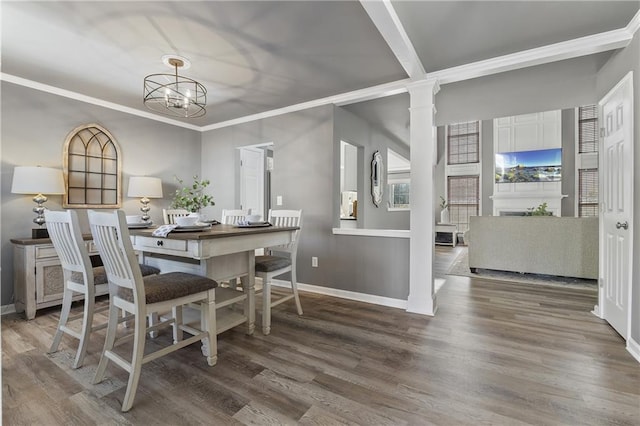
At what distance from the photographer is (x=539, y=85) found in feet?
10.2

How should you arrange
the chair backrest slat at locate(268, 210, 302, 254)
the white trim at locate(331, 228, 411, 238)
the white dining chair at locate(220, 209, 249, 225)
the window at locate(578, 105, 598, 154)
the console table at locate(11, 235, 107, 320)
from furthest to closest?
1. the window at locate(578, 105, 598, 154)
2. the white dining chair at locate(220, 209, 249, 225)
3. the white trim at locate(331, 228, 411, 238)
4. the chair backrest slat at locate(268, 210, 302, 254)
5. the console table at locate(11, 235, 107, 320)

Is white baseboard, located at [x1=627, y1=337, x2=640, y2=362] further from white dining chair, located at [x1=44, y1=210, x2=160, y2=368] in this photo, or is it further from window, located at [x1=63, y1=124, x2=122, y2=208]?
window, located at [x1=63, y1=124, x2=122, y2=208]

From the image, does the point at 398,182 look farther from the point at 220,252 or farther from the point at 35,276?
the point at 35,276

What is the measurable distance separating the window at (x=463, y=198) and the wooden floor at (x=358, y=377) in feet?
22.2

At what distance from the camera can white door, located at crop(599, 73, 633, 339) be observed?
2.24m

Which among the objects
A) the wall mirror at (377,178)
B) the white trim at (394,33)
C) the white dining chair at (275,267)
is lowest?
the white dining chair at (275,267)

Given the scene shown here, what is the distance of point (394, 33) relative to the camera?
2.13 meters

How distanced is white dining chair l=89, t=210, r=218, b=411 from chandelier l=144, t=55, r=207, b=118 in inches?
41.3

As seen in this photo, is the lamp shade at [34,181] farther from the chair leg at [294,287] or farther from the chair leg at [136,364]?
the chair leg at [294,287]

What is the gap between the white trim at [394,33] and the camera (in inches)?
73.5

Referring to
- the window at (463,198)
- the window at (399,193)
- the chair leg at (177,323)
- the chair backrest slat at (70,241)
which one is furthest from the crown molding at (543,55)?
the window at (463,198)

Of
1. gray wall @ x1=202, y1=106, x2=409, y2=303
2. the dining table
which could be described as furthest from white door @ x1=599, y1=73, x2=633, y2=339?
the dining table

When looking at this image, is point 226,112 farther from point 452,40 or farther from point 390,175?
point 390,175

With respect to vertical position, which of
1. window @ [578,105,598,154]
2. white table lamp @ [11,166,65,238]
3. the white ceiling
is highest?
window @ [578,105,598,154]
